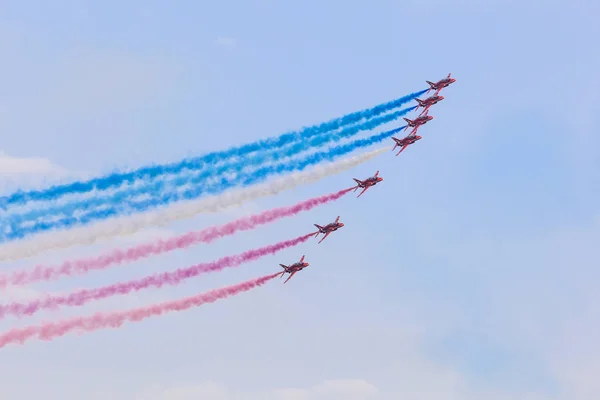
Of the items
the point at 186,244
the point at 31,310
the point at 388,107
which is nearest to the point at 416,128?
the point at 388,107

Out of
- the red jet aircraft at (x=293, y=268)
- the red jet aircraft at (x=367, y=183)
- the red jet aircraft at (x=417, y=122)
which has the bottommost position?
the red jet aircraft at (x=293, y=268)

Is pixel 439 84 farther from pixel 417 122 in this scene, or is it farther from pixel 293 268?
pixel 293 268

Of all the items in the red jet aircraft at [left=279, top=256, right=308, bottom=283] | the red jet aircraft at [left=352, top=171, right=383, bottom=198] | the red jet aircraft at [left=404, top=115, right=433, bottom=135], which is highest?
the red jet aircraft at [left=404, top=115, right=433, bottom=135]

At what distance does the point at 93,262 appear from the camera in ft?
362

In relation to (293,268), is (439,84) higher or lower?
higher

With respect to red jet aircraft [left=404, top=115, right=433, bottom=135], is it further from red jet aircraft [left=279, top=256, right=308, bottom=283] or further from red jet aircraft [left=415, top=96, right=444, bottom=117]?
red jet aircraft [left=279, top=256, right=308, bottom=283]

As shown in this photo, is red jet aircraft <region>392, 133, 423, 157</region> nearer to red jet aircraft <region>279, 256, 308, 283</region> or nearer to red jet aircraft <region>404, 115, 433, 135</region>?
red jet aircraft <region>404, 115, 433, 135</region>

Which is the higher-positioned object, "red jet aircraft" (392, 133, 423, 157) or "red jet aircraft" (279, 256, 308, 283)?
"red jet aircraft" (392, 133, 423, 157)

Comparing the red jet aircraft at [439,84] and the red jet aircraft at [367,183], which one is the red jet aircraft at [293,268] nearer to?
the red jet aircraft at [367,183]

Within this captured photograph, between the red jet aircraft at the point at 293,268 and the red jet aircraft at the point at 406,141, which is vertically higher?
the red jet aircraft at the point at 406,141

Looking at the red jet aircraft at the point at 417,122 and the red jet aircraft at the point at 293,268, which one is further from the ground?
the red jet aircraft at the point at 417,122

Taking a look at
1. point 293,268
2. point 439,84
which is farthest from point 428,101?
point 293,268

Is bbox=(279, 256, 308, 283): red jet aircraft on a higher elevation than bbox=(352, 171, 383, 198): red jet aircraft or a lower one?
lower

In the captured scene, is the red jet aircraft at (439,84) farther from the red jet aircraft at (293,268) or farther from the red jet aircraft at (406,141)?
the red jet aircraft at (293,268)
